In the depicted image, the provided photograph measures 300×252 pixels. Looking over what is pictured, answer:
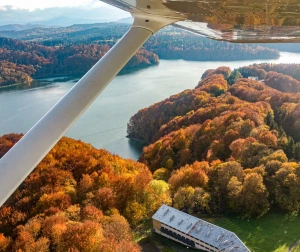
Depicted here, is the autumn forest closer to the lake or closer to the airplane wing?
the lake

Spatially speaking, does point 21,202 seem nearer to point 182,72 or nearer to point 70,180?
point 70,180

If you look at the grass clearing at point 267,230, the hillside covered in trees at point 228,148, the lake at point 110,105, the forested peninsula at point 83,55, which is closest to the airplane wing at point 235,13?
the grass clearing at point 267,230

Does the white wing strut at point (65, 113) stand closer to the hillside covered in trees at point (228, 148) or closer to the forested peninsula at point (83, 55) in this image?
the hillside covered in trees at point (228, 148)

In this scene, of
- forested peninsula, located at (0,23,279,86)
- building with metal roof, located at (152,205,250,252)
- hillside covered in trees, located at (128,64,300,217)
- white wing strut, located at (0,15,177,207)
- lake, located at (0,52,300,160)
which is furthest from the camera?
forested peninsula, located at (0,23,279,86)

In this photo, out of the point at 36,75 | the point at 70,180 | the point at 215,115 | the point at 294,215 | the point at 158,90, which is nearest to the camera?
the point at 294,215

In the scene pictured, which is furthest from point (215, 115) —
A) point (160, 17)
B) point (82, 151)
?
point (160, 17)

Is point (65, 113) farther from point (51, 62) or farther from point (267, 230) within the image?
point (51, 62)

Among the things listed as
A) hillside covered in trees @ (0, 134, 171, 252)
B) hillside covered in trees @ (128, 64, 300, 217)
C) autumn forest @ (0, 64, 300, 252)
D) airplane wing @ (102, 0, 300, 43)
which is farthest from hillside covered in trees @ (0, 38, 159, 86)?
airplane wing @ (102, 0, 300, 43)

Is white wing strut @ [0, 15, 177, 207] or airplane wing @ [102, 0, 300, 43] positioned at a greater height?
airplane wing @ [102, 0, 300, 43]
